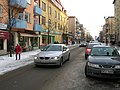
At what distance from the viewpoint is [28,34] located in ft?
109

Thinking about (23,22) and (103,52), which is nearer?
(103,52)

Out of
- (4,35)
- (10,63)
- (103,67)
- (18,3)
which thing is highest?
(18,3)

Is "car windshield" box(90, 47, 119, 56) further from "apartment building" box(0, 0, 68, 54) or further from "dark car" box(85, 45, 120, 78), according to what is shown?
"apartment building" box(0, 0, 68, 54)

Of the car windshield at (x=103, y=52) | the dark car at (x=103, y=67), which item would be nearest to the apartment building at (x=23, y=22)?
the car windshield at (x=103, y=52)

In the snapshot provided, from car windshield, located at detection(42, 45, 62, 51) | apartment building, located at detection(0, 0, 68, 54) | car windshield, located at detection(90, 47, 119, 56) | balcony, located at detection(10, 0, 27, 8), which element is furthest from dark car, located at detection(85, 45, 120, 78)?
balcony, located at detection(10, 0, 27, 8)

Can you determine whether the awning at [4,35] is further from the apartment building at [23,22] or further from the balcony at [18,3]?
the balcony at [18,3]

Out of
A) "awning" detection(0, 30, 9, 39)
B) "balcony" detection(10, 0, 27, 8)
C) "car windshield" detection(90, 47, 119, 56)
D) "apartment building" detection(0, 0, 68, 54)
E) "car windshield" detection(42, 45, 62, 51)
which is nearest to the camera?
"car windshield" detection(90, 47, 119, 56)

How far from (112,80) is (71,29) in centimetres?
10864

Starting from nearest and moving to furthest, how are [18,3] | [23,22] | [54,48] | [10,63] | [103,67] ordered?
[103,67]
[54,48]
[10,63]
[18,3]
[23,22]

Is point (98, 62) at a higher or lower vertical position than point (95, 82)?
higher

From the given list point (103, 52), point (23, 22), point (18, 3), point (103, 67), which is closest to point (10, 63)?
point (103, 52)

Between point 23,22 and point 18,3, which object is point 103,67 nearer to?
point 18,3

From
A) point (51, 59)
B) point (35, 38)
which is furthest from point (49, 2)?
point (51, 59)

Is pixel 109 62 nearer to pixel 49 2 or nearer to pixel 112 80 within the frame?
pixel 112 80
